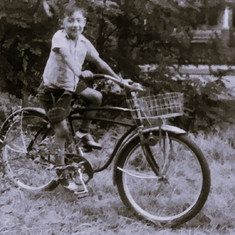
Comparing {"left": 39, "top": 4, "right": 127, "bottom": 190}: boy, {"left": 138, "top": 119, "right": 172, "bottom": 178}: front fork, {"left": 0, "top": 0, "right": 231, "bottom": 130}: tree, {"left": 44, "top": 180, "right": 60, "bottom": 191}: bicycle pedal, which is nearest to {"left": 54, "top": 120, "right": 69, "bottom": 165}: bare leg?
{"left": 39, "top": 4, "right": 127, "bottom": 190}: boy

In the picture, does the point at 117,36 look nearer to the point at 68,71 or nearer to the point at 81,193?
the point at 68,71

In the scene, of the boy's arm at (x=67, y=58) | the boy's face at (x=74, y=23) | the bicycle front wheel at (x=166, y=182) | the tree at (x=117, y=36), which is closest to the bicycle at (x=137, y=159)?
the bicycle front wheel at (x=166, y=182)

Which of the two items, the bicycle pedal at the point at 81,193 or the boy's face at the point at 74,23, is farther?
the bicycle pedal at the point at 81,193

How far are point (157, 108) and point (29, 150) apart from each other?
4.36 feet

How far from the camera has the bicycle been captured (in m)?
3.57

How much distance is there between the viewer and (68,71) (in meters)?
3.85

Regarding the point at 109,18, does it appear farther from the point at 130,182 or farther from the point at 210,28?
the point at 130,182

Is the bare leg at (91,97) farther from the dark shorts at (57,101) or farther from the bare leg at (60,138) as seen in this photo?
the bare leg at (60,138)

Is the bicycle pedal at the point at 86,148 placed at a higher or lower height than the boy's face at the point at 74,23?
lower

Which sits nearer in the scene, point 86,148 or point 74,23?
point 74,23

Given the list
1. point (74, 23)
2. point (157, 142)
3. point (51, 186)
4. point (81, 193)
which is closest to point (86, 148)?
point (81, 193)

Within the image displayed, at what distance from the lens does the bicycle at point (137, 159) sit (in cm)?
357

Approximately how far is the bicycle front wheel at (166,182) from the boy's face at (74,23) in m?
0.88

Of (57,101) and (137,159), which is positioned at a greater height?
(57,101)
